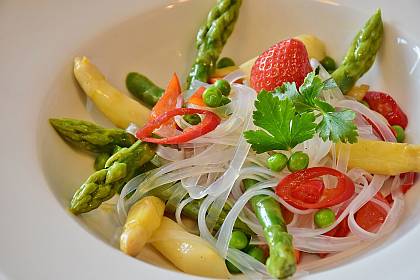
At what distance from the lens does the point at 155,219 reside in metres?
3.37

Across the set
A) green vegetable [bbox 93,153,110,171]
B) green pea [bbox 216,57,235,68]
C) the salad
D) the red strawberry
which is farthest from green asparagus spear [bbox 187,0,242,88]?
green vegetable [bbox 93,153,110,171]

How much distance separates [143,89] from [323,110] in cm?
152

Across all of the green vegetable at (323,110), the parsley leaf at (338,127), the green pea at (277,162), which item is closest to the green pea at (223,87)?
the green vegetable at (323,110)

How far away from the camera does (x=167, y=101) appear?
402 centimetres

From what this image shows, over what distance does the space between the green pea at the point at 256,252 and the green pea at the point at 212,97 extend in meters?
0.85

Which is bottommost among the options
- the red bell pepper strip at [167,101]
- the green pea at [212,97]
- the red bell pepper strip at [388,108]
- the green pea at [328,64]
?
the red bell pepper strip at [388,108]

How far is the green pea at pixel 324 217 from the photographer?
3359 millimetres

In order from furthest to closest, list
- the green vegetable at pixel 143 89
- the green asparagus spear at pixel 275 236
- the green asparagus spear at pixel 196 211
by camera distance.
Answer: the green vegetable at pixel 143 89 < the green asparagus spear at pixel 196 211 < the green asparagus spear at pixel 275 236

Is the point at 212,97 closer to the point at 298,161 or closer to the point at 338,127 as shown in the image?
the point at 298,161

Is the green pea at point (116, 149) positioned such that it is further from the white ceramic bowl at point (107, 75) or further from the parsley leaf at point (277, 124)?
the parsley leaf at point (277, 124)

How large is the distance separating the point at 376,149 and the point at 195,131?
1.04 meters

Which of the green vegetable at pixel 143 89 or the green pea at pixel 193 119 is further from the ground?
the green pea at pixel 193 119

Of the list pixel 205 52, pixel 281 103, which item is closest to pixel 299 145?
pixel 281 103

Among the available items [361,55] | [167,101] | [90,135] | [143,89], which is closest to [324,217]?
[167,101]
